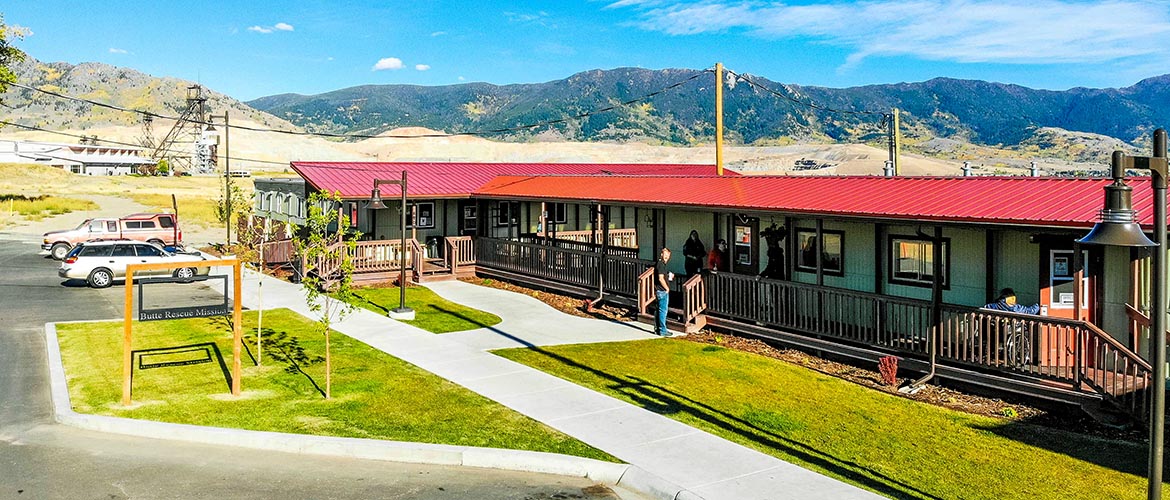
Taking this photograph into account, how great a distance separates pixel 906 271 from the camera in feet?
53.0

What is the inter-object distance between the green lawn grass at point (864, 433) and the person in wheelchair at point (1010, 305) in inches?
85.1

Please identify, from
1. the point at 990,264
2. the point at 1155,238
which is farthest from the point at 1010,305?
the point at 1155,238

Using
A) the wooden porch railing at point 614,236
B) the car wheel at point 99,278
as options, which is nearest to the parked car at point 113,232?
the car wheel at point 99,278

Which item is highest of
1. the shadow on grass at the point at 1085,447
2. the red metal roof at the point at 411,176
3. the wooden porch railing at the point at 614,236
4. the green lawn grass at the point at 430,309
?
the red metal roof at the point at 411,176

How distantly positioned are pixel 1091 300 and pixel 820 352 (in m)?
4.81

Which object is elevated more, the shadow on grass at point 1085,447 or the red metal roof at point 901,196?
the red metal roof at point 901,196

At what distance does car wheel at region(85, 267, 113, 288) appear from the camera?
2627cm

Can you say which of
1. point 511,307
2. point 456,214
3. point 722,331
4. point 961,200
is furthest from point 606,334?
point 456,214

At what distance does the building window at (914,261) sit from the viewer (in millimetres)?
15555

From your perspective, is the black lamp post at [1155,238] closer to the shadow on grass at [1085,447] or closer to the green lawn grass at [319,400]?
the shadow on grass at [1085,447]

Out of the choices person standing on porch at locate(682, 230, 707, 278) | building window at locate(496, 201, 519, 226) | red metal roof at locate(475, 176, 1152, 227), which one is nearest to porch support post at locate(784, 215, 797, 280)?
red metal roof at locate(475, 176, 1152, 227)

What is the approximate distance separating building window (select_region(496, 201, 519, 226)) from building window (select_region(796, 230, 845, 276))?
47.8ft

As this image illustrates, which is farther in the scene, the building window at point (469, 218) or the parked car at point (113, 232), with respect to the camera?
the parked car at point (113, 232)

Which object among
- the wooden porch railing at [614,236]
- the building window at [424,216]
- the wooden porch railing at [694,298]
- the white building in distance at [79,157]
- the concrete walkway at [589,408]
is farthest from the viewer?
the white building in distance at [79,157]
